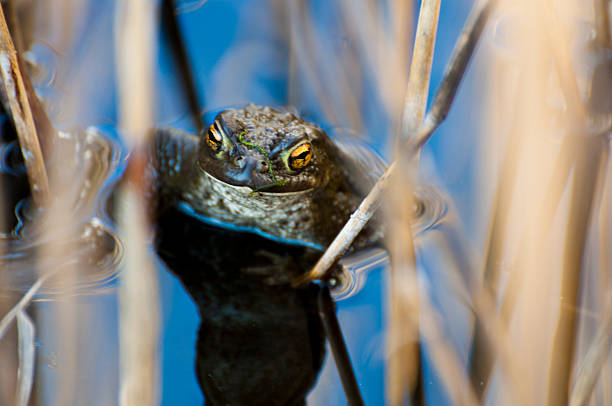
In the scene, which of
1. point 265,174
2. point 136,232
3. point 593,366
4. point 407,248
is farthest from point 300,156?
point 593,366

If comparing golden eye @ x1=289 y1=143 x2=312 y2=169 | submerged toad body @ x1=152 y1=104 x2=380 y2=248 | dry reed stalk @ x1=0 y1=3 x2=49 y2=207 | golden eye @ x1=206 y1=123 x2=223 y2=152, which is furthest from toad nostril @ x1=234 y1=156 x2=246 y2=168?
dry reed stalk @ x1=0 y1=3 x2=49 y2=207

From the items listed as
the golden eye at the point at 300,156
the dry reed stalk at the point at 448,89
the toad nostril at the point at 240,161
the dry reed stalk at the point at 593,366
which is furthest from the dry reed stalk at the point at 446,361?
the toad nostril at the point at 240,161

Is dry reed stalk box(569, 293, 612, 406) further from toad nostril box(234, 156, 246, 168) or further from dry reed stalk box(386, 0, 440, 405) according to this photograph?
toad nostril box(234, 156, 246, 168)

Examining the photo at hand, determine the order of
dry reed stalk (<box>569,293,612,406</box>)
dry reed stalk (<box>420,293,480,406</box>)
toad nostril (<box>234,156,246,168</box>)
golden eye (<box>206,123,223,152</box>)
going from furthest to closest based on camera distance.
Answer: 1. golden eye (<box>206,123,223,152</box>)
2. toad nostril (<box>234,156,246,168</box>)
3. dry reed stalk (<box>420,293,480,406</box>)
4. dry reed stalk (<box>569,293,612,406</box>)

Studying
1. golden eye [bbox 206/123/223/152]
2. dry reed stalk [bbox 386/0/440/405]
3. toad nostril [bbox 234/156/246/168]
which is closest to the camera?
dry reed stalk [bbox 386/0/440/405]

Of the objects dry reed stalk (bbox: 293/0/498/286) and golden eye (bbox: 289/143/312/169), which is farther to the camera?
golden eye (bbox: 289/143/312/169)

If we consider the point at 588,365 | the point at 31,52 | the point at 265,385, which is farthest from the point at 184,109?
the point at 588,365
